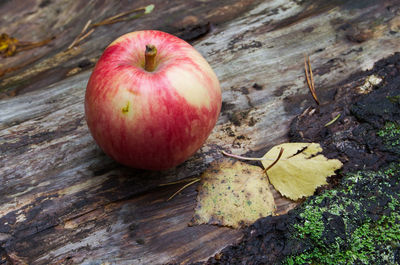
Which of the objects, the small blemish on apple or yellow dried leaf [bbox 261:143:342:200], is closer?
the small blemish on apple

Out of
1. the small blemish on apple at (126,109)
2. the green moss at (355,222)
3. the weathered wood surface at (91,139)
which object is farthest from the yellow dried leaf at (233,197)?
the small blemish on apple at (126,109)

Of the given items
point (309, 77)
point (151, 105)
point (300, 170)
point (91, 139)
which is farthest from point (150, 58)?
point (309, 77)

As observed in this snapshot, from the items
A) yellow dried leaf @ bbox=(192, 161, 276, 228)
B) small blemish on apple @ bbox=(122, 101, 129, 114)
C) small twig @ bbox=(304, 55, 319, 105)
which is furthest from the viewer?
small twig @ bbox=(304, 55, 319, 105)

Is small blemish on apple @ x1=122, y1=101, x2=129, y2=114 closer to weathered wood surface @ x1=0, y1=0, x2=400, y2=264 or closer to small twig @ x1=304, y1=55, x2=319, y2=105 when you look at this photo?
weathered wood surface @ x1=0, y1=0, x2=400, y2=264

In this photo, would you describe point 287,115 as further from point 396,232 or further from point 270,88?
point 396,232

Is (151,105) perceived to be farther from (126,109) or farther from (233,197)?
(233,197)

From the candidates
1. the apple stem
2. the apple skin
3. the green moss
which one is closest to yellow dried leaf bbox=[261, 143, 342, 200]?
the green moss
